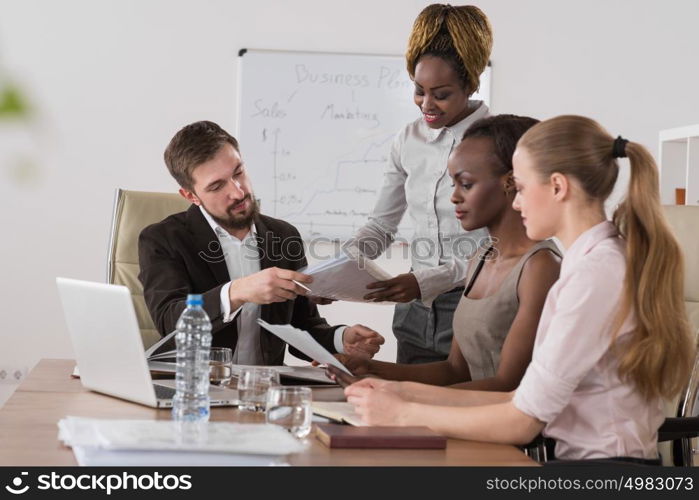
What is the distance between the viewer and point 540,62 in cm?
445

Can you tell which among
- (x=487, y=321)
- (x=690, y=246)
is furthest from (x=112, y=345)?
(x=690, y=246)

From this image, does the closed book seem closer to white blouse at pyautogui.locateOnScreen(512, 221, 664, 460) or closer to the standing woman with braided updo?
white blouse at pyautogui.locateOnScreen(512, 221, 664, 460)

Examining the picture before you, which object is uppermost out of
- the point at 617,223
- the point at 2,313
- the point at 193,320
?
the point at 617,223

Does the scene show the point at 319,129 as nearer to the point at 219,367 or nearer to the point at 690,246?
the point at 690,246

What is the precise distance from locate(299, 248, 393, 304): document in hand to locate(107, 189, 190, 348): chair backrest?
36.1 inches

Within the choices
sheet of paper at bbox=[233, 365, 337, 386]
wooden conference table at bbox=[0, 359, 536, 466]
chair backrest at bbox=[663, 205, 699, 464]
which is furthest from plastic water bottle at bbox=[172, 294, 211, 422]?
chair backrest at bbox=[663, 205, 699, 464]

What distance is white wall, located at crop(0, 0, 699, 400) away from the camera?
4.20 meters

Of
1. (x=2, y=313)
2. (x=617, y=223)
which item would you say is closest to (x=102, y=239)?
(x=2, y=313)

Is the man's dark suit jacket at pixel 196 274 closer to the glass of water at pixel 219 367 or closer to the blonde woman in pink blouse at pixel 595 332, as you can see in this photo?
the glass of water at pixel 219 367

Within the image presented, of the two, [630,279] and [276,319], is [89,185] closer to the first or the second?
[276,319]

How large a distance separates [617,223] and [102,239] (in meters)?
3.28

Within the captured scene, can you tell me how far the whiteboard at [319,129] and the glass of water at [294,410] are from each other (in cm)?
302

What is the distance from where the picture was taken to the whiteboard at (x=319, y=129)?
430 centimetres

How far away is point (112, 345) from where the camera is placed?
154cm
